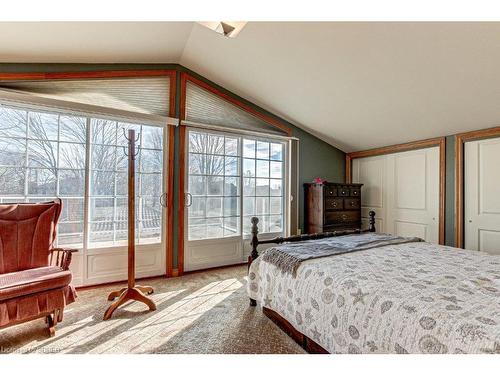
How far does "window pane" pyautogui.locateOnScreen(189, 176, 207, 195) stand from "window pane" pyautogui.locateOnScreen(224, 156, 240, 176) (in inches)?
14.4

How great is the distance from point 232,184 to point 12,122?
8.30 feet

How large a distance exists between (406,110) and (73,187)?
3.97 metres

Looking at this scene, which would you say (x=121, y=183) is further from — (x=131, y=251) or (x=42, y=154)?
(x=131, y=251)

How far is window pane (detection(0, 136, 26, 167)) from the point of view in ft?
8.37

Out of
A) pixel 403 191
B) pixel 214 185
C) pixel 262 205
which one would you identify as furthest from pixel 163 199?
pixel 403 191

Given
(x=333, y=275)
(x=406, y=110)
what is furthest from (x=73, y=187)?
(x=406, y=110)

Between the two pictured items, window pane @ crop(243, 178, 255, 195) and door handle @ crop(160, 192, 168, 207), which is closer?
door handle @ crop(160, 192, 168, 207)

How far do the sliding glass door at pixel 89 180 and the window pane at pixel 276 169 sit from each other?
1.70 metres

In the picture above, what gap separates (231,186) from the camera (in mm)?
3793

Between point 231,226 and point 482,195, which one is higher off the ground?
point 482,195

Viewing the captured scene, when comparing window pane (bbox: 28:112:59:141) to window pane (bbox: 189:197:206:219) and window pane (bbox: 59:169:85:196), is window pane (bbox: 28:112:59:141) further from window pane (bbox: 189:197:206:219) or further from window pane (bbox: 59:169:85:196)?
window pane (bbox: 189:197:206:219)

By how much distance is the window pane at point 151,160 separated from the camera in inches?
127

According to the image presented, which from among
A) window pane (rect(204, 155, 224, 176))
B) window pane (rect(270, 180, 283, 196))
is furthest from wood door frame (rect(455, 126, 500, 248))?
window pane (rect(204, 155, 224, 176))
